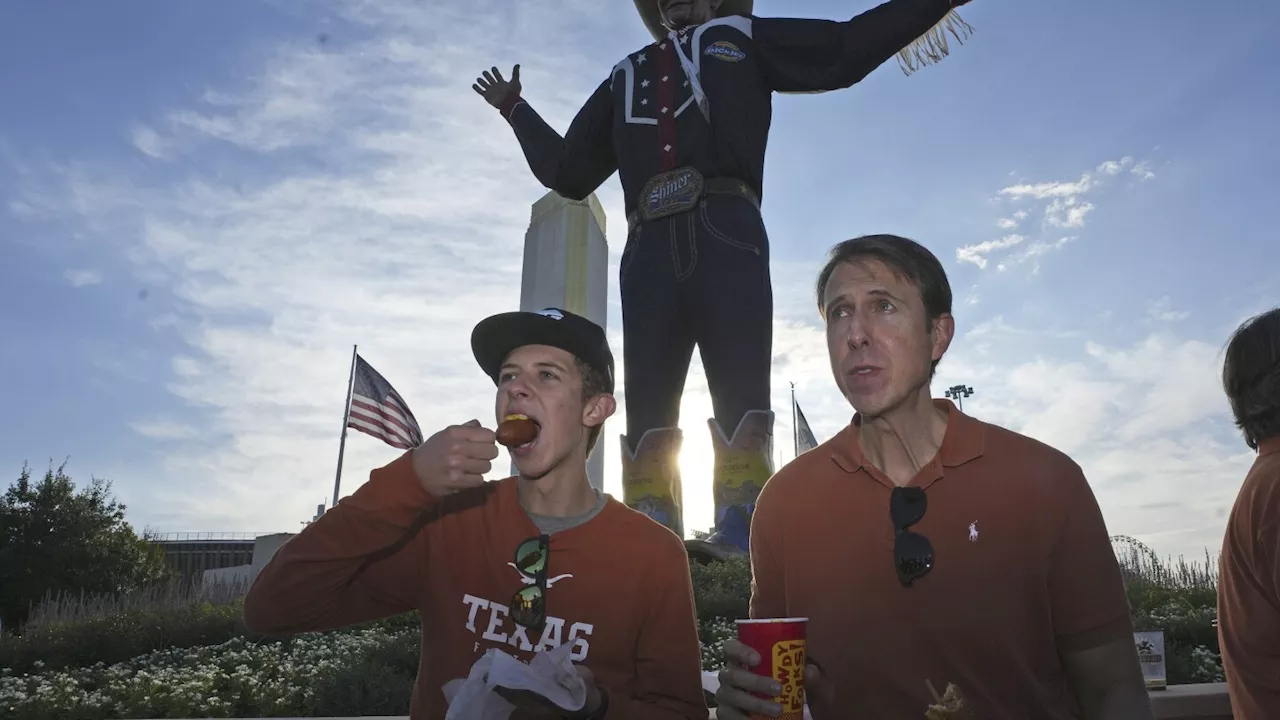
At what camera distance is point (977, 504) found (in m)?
2.17

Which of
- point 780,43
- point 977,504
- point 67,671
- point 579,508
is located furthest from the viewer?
point 67,671

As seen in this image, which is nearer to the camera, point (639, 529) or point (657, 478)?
point (639, 529)

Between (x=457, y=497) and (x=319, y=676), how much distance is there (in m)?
3.56

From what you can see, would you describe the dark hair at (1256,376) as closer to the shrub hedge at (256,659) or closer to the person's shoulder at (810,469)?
the person's shoulder at (810,469)

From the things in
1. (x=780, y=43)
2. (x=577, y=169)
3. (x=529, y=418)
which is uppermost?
(x=780, y=43)

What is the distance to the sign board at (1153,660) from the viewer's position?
11.1ft

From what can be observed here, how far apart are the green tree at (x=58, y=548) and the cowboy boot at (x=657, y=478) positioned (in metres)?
28.1

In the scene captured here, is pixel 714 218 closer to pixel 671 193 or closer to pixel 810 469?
pixel 671 193

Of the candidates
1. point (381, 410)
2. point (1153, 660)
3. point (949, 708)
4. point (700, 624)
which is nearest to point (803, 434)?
point (381, 410)

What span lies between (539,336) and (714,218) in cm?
247

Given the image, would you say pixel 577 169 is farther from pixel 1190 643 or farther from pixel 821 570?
pixel 1190 643

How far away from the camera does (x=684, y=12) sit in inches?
221

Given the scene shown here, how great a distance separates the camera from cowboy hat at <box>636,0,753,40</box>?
20.2 ft

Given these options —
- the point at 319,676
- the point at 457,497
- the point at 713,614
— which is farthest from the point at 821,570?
the point at 319,676
